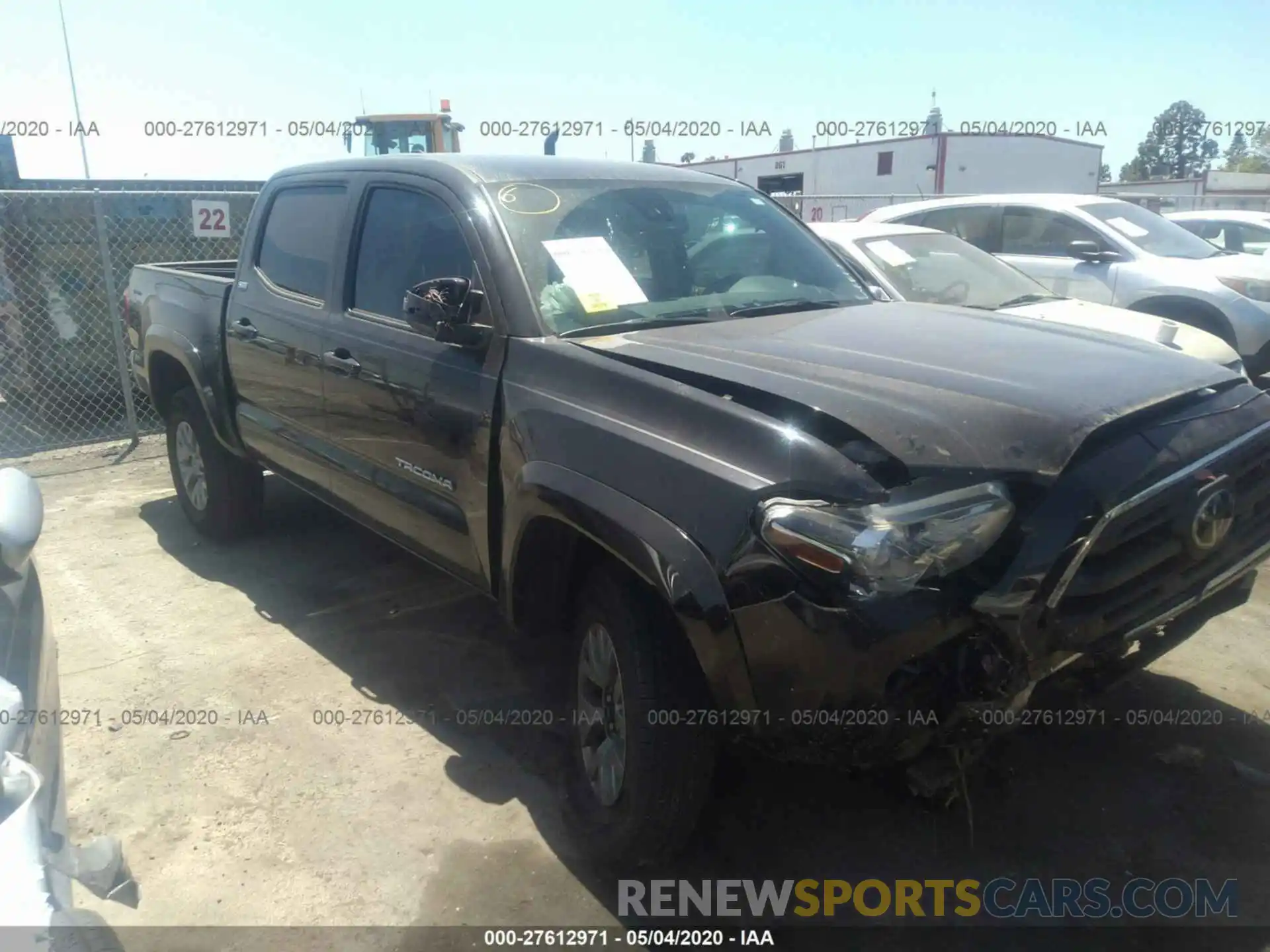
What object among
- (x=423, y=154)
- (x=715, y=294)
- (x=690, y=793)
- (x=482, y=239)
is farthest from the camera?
(x=423, y=154)

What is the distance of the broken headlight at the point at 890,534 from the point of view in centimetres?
210

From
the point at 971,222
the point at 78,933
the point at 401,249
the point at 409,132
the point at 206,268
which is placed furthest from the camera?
the point at 409,132

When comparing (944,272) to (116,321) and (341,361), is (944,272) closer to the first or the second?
(341,361)

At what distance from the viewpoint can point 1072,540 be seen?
2.16m

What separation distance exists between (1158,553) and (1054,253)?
681 cm

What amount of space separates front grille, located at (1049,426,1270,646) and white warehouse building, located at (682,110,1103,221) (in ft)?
50.0

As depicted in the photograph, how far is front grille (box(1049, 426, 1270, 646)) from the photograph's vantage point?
7.35 feet

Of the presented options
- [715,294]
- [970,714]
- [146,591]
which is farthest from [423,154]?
[970,714]

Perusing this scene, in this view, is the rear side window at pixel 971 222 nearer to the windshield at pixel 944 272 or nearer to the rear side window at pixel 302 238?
the windshield at pixel 944 272

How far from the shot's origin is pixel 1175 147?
76.2 metres

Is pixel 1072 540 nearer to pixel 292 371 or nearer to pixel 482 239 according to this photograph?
pixel 482 239

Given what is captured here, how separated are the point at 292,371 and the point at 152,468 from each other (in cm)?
389

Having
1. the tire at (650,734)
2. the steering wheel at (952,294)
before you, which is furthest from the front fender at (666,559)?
the steering wheel at (952,294)

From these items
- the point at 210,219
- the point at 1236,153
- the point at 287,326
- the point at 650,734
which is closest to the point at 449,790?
the point at 650,734
